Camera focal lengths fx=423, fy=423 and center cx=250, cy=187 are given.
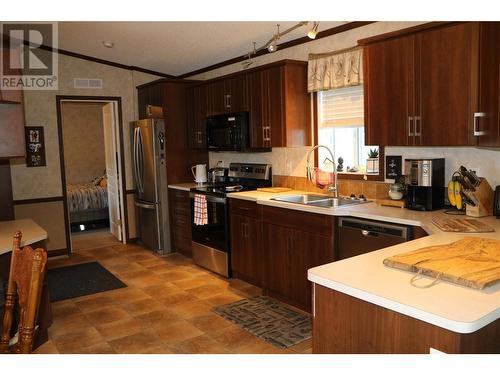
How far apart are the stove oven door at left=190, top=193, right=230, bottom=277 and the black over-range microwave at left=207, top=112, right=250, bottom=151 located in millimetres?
668

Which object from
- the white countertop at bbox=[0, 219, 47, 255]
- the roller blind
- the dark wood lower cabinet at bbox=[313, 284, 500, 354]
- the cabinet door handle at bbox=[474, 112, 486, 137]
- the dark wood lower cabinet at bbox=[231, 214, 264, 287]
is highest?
the roller blind

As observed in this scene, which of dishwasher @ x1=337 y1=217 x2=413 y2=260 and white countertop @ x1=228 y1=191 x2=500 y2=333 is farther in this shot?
dishwasher @ x1=337 y1=217 x2=413 y2=260

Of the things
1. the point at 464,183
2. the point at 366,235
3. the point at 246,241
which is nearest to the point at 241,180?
the point at 246,241

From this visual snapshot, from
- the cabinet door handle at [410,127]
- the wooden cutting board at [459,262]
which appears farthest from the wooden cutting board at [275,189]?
the wooden cutting board at [459,262]

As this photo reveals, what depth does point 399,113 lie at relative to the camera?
3109 millimetres

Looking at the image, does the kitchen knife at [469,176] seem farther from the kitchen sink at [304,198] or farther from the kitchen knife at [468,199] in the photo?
the kitchen sink at [304,198]

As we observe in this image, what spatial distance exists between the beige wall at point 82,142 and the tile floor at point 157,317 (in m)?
4.23

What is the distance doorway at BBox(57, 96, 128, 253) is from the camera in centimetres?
619

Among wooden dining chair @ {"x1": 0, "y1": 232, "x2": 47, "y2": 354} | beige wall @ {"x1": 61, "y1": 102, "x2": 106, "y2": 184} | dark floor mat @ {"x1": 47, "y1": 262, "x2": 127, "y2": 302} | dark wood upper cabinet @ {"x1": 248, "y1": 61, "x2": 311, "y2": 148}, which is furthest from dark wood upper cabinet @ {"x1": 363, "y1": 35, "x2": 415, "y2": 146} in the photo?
beige wall @ {"x1": 61, "y1": 102, "x2": 106, "y2": 184}

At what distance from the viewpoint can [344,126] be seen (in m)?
4.05

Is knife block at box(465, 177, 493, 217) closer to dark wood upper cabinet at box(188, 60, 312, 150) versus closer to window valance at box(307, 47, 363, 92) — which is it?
window valance at box(307, 47, 363, 92)

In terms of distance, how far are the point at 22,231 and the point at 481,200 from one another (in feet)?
10.7
